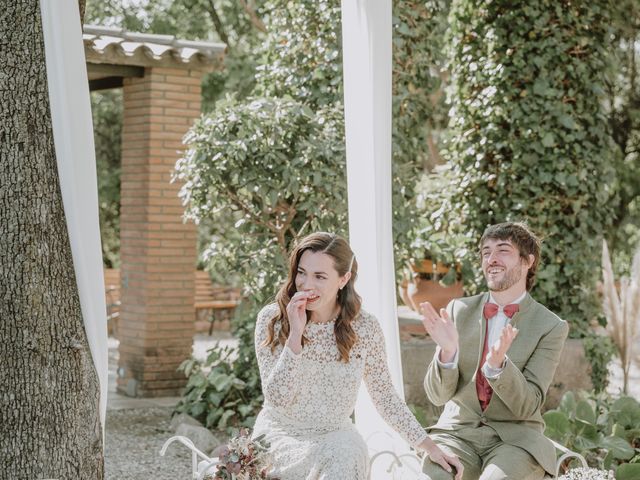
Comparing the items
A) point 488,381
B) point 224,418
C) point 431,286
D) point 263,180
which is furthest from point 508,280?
point 431,286

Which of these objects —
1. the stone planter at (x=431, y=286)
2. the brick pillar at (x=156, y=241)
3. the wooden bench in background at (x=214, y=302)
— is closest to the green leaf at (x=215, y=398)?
the brick pillar at (x=156, y=241)

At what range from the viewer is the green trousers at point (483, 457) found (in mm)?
3453

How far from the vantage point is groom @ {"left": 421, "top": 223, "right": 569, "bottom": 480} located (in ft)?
11.5

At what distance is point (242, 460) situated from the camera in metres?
3.06

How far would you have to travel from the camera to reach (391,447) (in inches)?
161

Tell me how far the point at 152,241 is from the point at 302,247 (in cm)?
442

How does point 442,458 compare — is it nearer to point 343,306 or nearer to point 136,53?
point 343,306

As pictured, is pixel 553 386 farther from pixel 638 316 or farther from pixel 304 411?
pixel 304 411

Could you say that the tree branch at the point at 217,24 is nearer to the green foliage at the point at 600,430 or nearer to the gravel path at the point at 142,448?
the gravel path at the point at 142,448

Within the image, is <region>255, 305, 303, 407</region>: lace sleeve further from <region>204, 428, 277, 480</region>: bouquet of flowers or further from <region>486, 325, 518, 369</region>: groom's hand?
<region>486, 325, 518, 369</region>: groom's hand

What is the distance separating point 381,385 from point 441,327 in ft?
1.02

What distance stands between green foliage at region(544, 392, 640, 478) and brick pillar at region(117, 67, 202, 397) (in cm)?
Result: 343

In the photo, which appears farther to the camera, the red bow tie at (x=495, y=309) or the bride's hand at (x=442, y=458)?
the red bow tie at (x=495, y=309)

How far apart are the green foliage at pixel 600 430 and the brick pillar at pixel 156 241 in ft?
11.3
